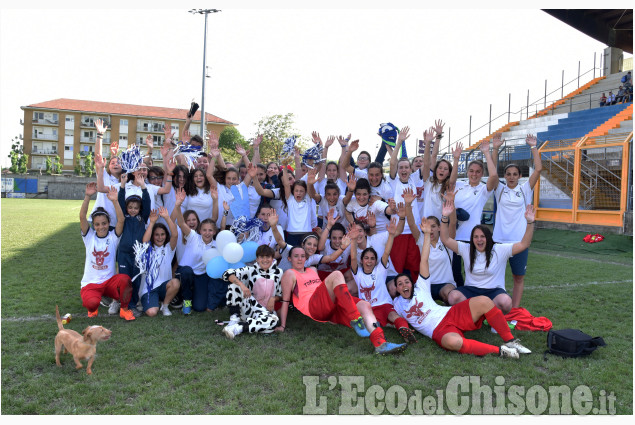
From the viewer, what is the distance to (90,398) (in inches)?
118

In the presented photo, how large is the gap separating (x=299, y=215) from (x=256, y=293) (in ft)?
4.54

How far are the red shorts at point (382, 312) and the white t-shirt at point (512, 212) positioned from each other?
5.27 ft

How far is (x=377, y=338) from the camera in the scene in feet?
13.0

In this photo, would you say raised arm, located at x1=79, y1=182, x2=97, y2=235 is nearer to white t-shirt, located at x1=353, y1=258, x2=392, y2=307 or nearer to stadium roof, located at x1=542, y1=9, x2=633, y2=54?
white t-shirt, located at x1=353, y1=258, x2=392, y2=307

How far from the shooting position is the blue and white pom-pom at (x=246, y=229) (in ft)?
17.7

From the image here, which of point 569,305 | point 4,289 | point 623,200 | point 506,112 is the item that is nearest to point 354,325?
point 569,305

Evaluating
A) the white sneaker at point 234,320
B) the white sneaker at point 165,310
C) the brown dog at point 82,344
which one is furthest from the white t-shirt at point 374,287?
the brown dog at point 82,344

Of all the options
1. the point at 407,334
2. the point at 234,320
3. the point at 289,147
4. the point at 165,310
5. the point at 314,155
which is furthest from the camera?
the point at 289,147

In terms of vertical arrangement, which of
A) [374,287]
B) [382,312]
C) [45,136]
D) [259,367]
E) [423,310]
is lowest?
[259,367]

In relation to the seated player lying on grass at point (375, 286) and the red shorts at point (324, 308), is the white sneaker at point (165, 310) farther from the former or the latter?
the seated player lying on grass at point (375, 286)

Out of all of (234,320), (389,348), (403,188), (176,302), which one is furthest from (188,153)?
(389,348)

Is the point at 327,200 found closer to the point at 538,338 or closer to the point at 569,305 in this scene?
the point at 538,338

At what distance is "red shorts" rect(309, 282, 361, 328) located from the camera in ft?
14.3

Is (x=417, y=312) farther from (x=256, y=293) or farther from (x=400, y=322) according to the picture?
(x=256, y=293)
